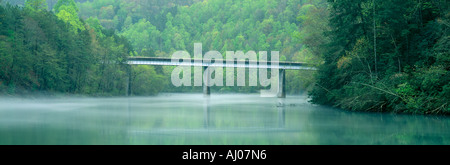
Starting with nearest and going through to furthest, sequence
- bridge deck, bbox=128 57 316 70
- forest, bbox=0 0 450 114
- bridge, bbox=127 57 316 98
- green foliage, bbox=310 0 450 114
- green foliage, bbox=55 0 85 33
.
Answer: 1. green foliage, bbox=310 0 450 114
2. forest, bbox=0 0 450 114
3. green foliage, bbox=55 0 85 33
4. bridge, bbox=127 57 316 98
5. bridge deck, bbox=128 57 316 70

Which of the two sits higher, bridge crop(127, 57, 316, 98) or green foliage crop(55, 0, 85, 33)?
green foliage crop(55, 0, 85, 33)

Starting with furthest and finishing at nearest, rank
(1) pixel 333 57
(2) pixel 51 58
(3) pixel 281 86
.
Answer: (3) pixel 281 86, (2) pixel 51 58, (1) pixel 333 57

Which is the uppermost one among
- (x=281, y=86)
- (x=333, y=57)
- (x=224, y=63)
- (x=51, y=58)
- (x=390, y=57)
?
(x=51, y=58)

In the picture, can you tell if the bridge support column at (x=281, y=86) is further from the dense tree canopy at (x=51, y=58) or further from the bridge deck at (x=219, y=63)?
the dense tree canopy at (x=51, y=58)

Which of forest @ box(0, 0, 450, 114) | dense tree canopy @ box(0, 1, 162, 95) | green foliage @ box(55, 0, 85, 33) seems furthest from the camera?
green foliage @ box(55, 0, 85, 33)

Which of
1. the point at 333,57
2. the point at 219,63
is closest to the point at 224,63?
the point at 219,63

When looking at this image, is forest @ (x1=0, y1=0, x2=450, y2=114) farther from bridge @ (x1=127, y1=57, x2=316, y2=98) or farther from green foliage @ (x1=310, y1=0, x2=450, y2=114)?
bridge @ (x1=127, y1=57, x2=316, y2=98)

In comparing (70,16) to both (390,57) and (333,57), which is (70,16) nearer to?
(333,57)

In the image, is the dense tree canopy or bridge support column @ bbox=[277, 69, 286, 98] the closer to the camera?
the dense tree canopy

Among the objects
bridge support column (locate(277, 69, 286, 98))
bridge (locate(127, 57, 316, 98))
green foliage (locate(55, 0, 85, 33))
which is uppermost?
green foliage (locate(55, 0, 85, 33))

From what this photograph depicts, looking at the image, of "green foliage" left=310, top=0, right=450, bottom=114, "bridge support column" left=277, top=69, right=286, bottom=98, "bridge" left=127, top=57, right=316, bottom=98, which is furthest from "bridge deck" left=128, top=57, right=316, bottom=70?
"green foliage" left=310, top=0, right=450, bottom=114
